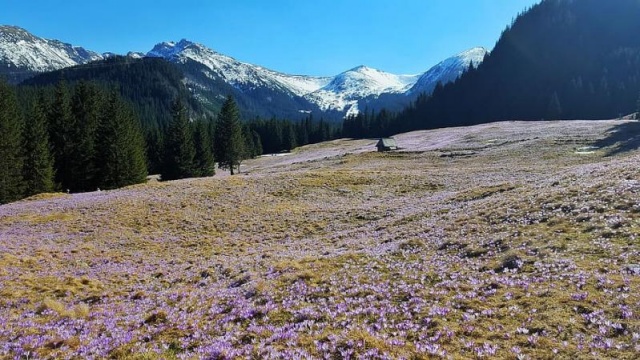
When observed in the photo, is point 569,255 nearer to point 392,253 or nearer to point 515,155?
point 392,253

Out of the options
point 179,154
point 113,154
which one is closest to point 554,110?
point 179,154

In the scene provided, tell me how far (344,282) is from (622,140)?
2601 inches

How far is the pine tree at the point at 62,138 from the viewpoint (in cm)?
6681

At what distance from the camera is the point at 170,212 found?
1441 inches

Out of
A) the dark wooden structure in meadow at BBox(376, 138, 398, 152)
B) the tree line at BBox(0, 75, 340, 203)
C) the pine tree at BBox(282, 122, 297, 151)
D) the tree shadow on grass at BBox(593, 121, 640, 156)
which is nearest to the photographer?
the tree shadow on grass at BBox(593, 121, 640, 156)

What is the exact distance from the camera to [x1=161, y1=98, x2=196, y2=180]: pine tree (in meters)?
83.8

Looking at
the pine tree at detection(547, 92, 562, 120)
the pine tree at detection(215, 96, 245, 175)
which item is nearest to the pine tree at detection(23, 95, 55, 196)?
the pine tree at detection(215, 96, 245, 175)

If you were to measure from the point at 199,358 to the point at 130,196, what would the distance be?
37.6m

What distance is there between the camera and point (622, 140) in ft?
197

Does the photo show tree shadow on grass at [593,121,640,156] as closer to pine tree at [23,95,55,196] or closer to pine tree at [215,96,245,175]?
pine tree at [215,96,245,175]

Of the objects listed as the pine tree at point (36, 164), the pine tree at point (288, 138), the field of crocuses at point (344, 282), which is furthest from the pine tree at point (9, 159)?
the pine tree at point (288, 138)

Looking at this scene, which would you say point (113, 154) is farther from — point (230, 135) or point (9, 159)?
point (230, 135)

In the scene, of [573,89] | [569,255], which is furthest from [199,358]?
[573,89]

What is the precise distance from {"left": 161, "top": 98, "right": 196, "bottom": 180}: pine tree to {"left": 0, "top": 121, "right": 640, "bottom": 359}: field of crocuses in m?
50.1
